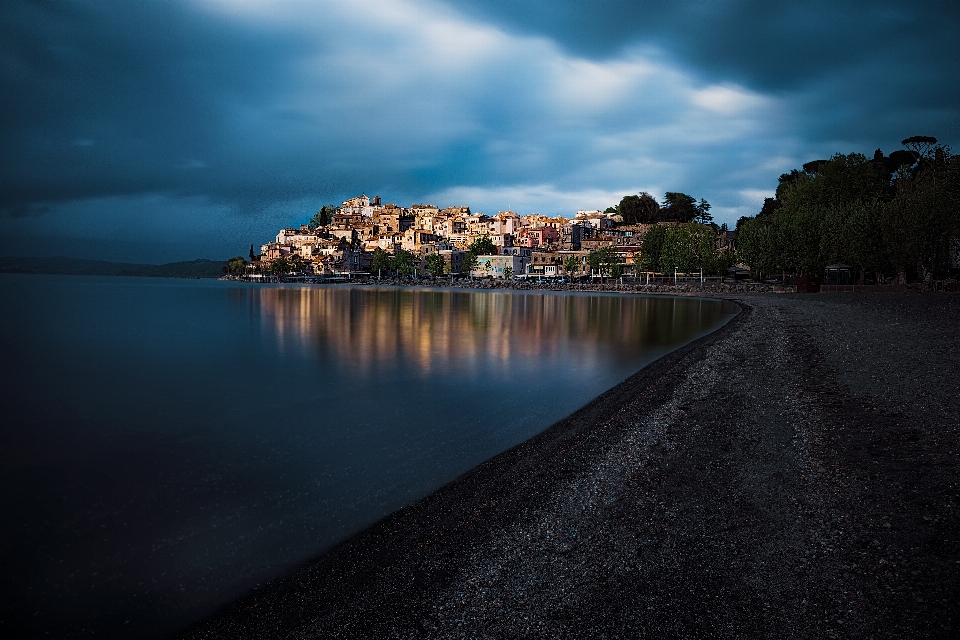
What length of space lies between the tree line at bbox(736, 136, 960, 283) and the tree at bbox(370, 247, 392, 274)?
10326cm

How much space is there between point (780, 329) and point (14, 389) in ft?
94.5

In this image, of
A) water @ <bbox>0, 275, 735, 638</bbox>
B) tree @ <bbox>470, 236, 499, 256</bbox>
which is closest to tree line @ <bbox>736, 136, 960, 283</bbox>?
water @ <bbox>0, 275, 735, 638</bbox>

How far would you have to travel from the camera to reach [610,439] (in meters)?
8.75

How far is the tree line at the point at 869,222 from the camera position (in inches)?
1563

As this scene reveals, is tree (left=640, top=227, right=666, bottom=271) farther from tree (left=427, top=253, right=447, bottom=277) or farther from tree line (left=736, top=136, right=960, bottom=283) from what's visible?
tree (left=427, top=253, right=447, bottom=277)

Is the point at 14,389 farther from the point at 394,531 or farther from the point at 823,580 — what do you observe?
the point at 823,580

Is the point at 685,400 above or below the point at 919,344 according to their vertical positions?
below

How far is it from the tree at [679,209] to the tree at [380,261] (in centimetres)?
8289

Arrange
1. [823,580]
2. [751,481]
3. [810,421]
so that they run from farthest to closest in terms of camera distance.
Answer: [810,421], [751,481], [823,580]

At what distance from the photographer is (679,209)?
497ft

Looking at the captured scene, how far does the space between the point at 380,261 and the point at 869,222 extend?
420ft

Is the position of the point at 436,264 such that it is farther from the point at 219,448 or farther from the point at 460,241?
the point at 219,448

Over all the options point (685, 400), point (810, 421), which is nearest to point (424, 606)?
point (810, 421)

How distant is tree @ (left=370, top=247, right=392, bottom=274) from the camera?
516ft
